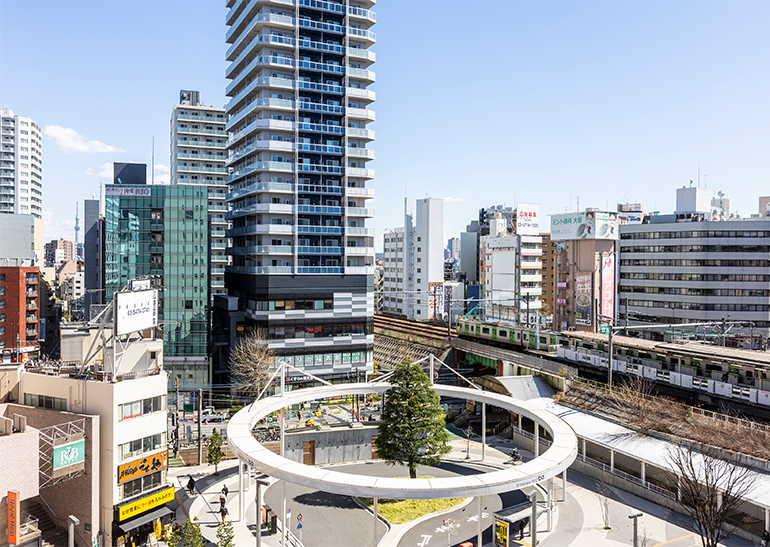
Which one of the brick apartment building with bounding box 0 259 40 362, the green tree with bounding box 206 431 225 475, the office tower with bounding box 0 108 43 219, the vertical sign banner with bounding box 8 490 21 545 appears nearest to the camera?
the vertical sign banner with bounding box 8 490 21 545

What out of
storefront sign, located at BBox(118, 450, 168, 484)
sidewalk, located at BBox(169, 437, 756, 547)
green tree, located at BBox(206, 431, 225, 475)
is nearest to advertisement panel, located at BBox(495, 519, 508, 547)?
sidewalk, located at BBox(169, 437, 756, 547)

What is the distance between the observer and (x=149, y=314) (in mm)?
38375

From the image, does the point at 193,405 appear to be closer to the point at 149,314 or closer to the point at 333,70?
the point at 149,314

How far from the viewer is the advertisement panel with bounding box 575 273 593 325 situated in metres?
95.3

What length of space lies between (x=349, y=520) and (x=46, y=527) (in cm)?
1841

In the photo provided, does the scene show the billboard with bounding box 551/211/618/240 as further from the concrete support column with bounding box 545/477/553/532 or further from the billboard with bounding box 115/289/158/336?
the billboard with bounding box 115/289/158/336

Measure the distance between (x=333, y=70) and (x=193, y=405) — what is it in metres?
46.9

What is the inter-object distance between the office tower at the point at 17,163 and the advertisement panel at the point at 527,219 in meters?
133

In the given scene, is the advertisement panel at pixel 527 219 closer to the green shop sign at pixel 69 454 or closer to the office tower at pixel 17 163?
the green shop sign at pixel 69 454

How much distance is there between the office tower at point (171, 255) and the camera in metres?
69.5

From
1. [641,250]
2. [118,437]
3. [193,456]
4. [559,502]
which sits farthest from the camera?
[641,250]

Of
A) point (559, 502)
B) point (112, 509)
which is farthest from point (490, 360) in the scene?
point (112, 509)

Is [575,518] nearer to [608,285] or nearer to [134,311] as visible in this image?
[134,311]

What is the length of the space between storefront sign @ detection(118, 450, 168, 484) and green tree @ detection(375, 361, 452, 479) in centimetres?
1458
